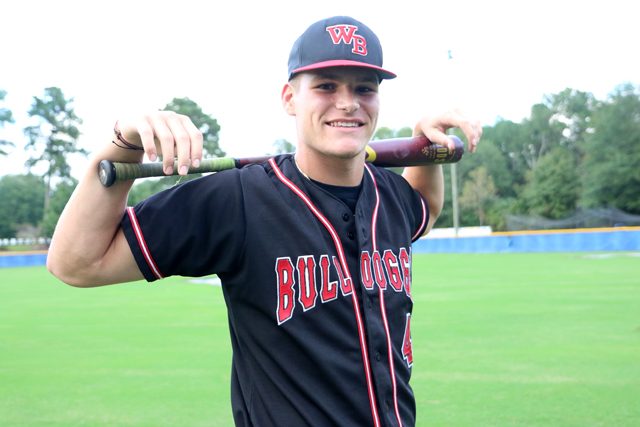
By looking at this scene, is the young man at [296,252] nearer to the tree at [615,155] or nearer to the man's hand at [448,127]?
the man's hand at [448,127]

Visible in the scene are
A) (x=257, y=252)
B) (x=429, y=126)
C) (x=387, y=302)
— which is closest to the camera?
(x=257, y=252)

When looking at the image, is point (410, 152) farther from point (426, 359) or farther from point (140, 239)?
point (426, 359)

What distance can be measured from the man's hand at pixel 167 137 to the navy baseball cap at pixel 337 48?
470 millimetres

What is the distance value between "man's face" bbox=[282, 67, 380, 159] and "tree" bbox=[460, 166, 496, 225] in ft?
203

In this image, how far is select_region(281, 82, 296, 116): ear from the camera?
2.52 meters

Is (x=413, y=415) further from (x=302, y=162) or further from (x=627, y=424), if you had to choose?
(x=627, y=424)

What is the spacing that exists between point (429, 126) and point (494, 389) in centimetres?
382

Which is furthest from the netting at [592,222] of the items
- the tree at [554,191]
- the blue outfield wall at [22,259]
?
the blue outfield wall at [22,259]

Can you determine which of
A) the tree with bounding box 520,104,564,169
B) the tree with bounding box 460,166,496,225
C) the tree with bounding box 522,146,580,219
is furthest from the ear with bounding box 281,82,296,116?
Result: the tree with bounding box 520,104,564,169

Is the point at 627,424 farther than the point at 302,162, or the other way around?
the point at 627,424

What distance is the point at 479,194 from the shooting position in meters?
62.8

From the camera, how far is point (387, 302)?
8.02ft

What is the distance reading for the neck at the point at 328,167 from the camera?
2459mm

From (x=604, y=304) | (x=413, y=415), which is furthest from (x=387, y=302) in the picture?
(x=604, y=304)
